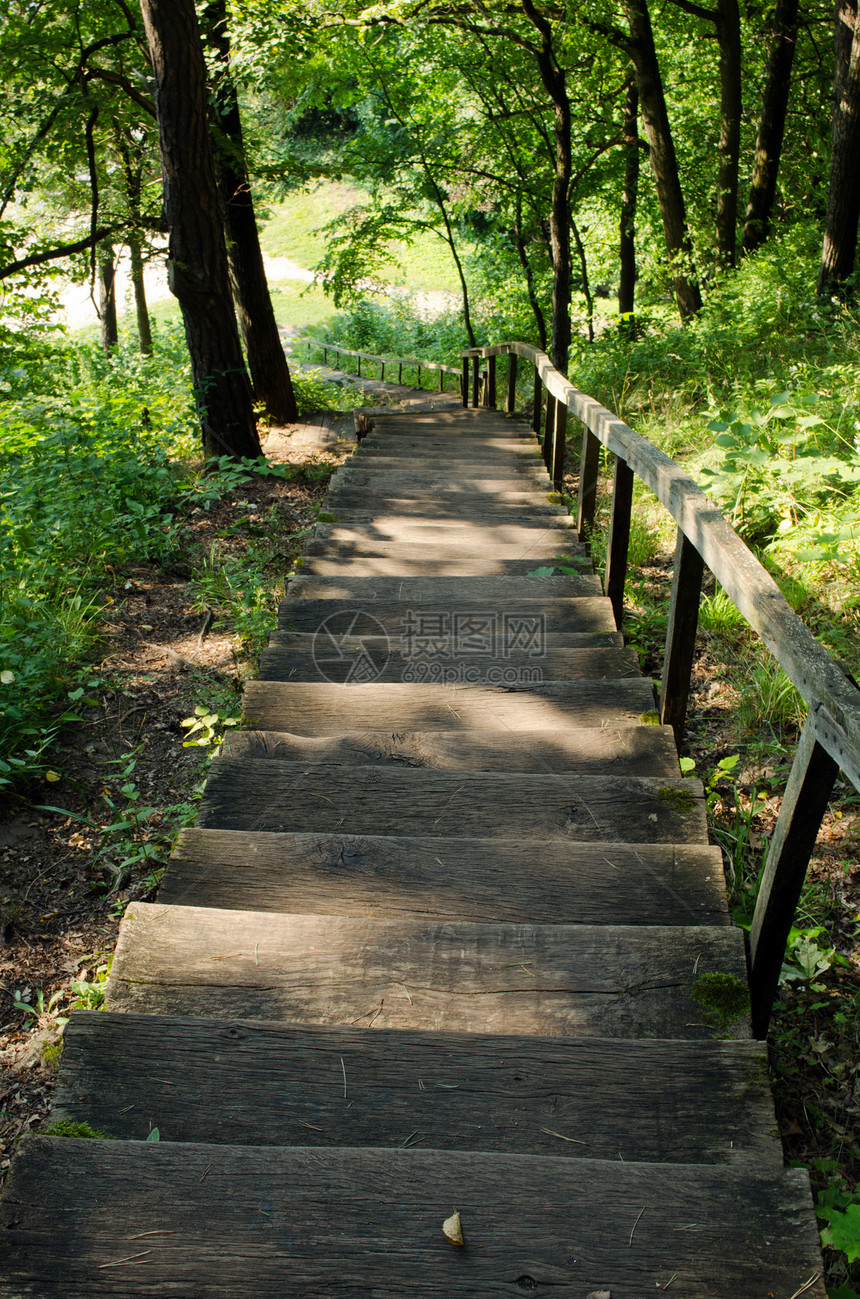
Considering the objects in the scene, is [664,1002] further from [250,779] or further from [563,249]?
[563,249]

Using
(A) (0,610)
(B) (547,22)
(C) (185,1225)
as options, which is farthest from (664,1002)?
(B) (547,22)

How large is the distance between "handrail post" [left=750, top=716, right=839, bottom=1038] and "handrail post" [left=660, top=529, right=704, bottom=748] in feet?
3.30

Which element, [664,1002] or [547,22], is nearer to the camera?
[664,1002]

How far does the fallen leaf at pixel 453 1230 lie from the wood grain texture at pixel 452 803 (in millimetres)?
1135

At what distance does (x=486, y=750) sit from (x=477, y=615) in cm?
121

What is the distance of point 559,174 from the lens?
9148mm

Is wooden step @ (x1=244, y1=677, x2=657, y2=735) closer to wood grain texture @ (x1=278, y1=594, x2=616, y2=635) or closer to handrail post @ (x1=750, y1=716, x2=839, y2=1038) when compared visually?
wood grain texture @ (x1=278, y1=594, x2=616, y2=635)

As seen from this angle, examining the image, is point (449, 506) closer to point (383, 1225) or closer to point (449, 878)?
point (449, 878)

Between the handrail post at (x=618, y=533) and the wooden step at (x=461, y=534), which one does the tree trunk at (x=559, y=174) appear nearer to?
the wooden step at (x=461, y=534)

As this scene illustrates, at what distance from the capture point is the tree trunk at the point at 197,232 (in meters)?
5.95

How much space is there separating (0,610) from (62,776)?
3.50 ft

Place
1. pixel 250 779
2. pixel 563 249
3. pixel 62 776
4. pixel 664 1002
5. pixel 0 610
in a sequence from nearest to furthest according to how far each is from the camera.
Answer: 1. pixel 664 1002
2. pixel 250 779
3. pixel 62 776
4. pixel 0 610
5. pixel 563 249

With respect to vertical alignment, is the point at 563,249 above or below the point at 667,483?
above

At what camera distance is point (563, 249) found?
944 centimetres
